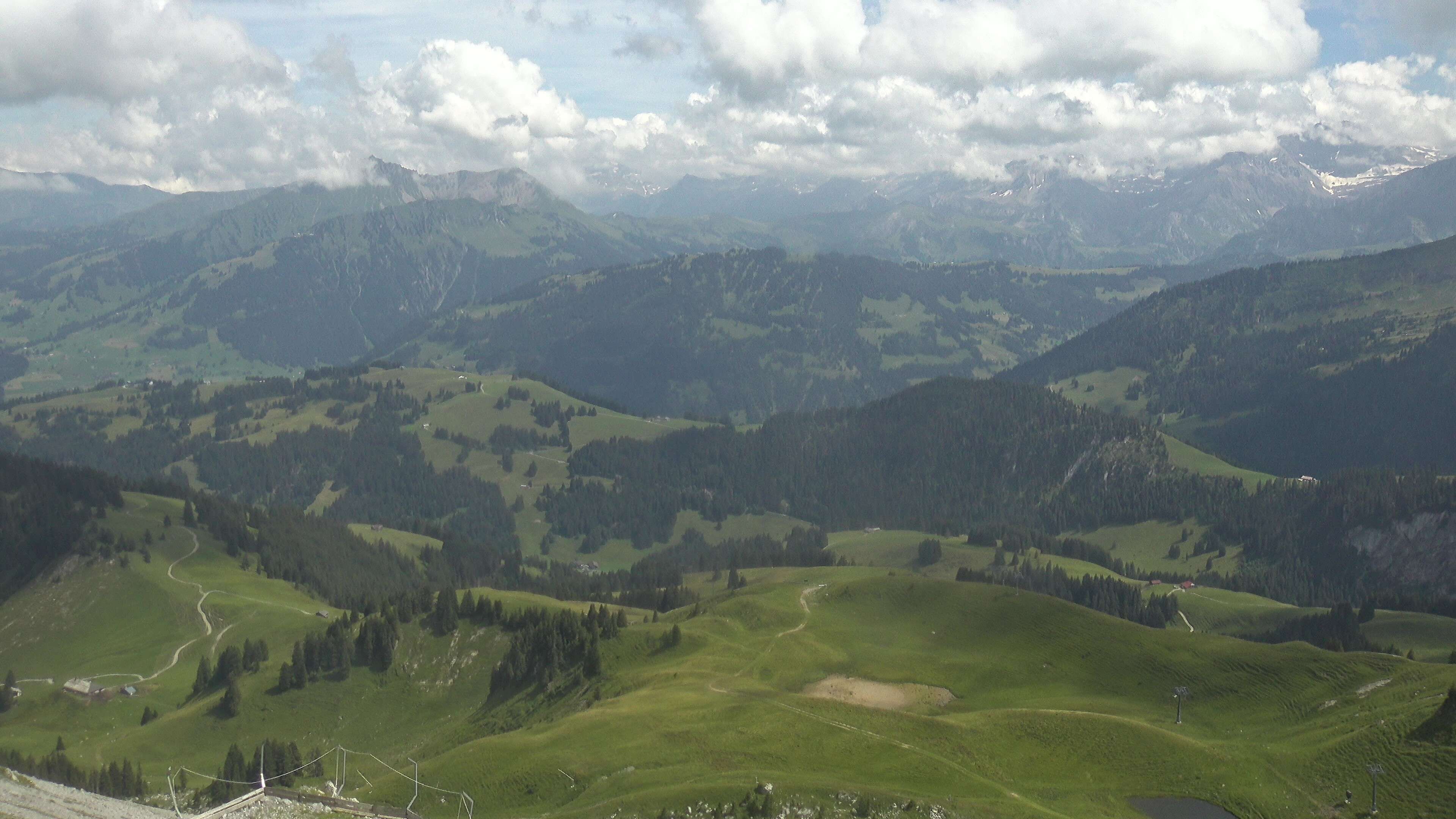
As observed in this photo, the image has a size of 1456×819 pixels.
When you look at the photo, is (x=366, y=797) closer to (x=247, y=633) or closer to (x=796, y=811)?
(x=796, y=811)

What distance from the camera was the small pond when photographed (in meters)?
78.6

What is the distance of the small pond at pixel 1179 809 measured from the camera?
78.6 meters

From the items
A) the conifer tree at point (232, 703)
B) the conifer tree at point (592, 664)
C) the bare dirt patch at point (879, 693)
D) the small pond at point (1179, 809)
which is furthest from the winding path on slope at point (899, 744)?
the conifer tree at point (232, 703)

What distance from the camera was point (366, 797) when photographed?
9594 cm

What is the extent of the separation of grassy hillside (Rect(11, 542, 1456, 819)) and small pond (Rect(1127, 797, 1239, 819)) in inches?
30.4

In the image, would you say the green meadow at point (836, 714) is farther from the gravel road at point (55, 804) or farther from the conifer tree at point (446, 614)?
the gravel road at point (55, 804)

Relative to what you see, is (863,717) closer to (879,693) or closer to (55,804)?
(879,693)

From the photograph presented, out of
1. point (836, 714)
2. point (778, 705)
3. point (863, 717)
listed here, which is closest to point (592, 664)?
point (778, 705)

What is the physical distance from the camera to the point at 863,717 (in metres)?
95.8

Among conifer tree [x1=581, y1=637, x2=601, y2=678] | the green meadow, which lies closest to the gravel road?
the green meadow

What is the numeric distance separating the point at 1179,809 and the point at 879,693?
133 ft

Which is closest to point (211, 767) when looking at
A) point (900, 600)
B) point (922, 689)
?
point (922, 689)

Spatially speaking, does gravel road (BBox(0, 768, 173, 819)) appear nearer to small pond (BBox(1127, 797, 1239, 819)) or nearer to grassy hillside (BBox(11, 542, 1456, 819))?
grassy hillside (BBox(11, 542, 1456, 819))

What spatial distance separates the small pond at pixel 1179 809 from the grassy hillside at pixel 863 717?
2.53 feet
